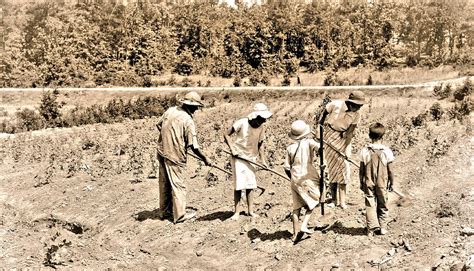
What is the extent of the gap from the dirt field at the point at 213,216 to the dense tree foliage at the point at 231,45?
20.2m

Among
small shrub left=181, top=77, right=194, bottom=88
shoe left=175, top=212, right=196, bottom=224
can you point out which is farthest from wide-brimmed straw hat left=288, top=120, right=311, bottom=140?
small shrub left=181, top=77, right=194, bottom=88

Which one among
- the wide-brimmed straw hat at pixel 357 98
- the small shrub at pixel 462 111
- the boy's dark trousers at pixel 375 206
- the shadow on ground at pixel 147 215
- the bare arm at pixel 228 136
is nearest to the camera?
the boy's dark trousers at pixel 375 206

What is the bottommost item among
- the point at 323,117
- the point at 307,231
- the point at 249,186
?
the point at 307,231

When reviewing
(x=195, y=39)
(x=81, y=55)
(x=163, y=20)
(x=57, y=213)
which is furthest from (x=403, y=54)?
(x=57, y=213)

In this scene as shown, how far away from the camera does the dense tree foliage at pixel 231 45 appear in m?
33.2

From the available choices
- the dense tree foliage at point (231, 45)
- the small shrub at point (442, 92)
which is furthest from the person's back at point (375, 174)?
the dense tree foliage at point (231, 45)

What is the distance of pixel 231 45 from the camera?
34750 millimetres

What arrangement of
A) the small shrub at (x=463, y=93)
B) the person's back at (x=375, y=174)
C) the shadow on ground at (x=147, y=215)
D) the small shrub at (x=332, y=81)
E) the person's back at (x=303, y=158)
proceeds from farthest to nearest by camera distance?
the small shrub at (x=332, y=81)
the small shrub at (x=463, y=93)
the shadow on ground at (x=147, y=215)
the person's back at (x=375, y=174)
the person's back at (x=303, y=158)

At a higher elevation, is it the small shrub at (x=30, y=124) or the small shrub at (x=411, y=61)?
the small shrub at (x=411, y=61)

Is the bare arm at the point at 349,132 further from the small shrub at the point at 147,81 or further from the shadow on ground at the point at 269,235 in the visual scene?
the small shrub at the point at 147,81

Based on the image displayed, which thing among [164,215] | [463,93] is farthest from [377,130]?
[463,93]

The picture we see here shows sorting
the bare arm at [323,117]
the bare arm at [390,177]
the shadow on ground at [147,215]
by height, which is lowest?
the shadow on ground at [147,215]

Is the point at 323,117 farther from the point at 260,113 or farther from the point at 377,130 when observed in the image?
the point at 377,130

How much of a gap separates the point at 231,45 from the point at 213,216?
27.7 m
